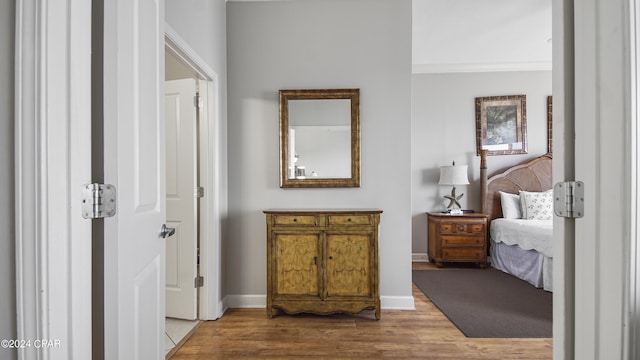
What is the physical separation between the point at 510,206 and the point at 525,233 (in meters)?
0.70

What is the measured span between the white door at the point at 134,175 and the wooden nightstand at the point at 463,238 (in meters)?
3.67

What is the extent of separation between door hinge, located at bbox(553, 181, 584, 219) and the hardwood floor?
1619mm

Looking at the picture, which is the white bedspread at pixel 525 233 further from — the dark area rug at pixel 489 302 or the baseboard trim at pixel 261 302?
the baseboard trim at pixel 261 302

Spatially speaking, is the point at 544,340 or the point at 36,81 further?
the point at 544,340

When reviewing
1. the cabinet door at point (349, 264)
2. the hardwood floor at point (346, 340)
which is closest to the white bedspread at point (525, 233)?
the hardwood floor at point (346, 340)

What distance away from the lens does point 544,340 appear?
2.18 meters

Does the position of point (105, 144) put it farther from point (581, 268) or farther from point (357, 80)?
point (357, 80)

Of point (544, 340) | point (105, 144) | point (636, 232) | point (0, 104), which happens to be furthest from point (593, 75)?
point (544, 340)

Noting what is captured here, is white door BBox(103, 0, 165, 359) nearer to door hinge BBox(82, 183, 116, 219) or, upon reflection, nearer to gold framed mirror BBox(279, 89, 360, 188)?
door hinge BBox(82, 183, 116, 219)

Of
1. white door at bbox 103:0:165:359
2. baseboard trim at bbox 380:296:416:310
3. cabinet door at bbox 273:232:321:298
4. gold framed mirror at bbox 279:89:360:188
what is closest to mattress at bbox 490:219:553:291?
baseboard trim at bbox 380:296:416:310

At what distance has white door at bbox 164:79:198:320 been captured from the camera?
2.51m

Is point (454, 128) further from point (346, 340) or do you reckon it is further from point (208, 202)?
point (208, 202)

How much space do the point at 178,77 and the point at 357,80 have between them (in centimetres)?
165

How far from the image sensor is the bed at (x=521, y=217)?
335 centimetres
